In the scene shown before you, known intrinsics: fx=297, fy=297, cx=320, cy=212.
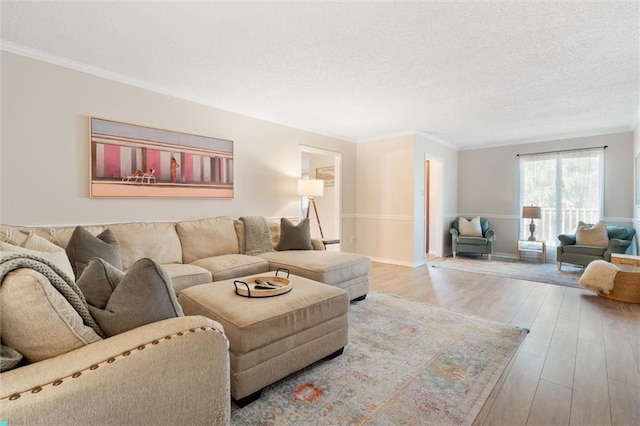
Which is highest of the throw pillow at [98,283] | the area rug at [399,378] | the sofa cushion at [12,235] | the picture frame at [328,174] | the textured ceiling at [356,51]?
the textured ceiling at [356,51]

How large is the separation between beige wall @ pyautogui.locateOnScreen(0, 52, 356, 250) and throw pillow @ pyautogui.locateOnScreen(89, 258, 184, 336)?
234cm

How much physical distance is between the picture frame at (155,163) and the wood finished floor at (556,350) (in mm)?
2516

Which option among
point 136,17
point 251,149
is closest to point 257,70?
point 136,17

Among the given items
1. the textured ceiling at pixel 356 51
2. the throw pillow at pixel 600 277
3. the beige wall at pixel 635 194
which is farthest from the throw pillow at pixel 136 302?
the beige wall at pixel 635 194

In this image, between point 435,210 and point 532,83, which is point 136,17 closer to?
point 532,83

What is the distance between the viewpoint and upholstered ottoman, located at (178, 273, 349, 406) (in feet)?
5.16

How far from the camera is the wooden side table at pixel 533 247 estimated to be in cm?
543

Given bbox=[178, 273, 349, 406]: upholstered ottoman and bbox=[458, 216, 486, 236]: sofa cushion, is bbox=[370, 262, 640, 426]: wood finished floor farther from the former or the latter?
bbox=[458, 216, 486, 236]: sofa cushion

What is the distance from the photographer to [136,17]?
2043mm

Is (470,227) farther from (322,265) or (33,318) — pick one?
(33,318)

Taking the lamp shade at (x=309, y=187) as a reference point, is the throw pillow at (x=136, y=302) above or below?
below

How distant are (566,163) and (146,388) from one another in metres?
6.91

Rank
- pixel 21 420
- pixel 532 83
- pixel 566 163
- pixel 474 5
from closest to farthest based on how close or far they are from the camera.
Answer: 1. pixel 21 420
2. pixel 474 5
3. pixel 532 83
4. pixel 566 163

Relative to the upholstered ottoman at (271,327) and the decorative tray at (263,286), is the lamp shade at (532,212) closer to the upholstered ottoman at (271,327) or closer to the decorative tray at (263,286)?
the upholstered ottoman at (271,327)
